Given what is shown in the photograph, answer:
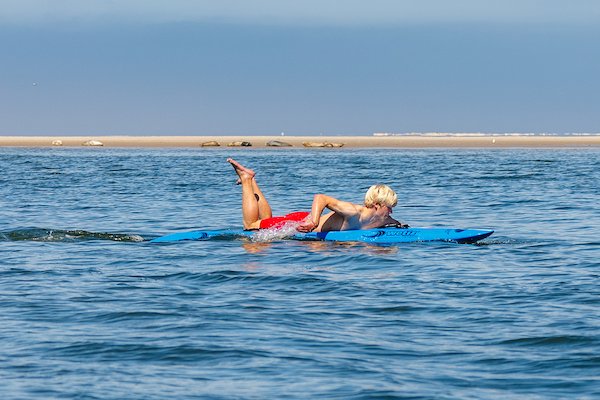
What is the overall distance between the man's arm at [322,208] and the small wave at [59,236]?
10.1 feet

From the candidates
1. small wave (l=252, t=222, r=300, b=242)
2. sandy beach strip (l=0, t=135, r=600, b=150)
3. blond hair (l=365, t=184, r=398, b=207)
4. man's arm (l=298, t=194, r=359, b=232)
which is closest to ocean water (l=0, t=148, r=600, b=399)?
small wave (l=252, t=222, r=300, b=242)

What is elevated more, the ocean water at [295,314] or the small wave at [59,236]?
the ocean water at [295,314]

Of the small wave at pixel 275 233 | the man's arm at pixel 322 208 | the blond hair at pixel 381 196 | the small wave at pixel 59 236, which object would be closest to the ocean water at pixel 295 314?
the small wave at pixel 59 236

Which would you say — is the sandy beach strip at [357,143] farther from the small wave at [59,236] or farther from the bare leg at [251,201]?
the bare leg at [251,201]

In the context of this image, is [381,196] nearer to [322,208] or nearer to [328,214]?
[322,208]

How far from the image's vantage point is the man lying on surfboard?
52.8ft

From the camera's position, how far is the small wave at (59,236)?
58.5 ft

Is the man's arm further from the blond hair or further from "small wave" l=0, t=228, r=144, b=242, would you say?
"small wave" l=0, t=228, r=144, b=242

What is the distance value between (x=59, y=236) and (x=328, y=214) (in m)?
4.61

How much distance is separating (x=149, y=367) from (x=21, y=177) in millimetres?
32619

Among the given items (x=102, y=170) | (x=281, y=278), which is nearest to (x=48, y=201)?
(x=281, y=278)

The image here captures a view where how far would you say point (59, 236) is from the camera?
18016 millimetres

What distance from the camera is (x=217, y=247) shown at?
1648cm

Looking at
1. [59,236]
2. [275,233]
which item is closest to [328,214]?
[275,233]
